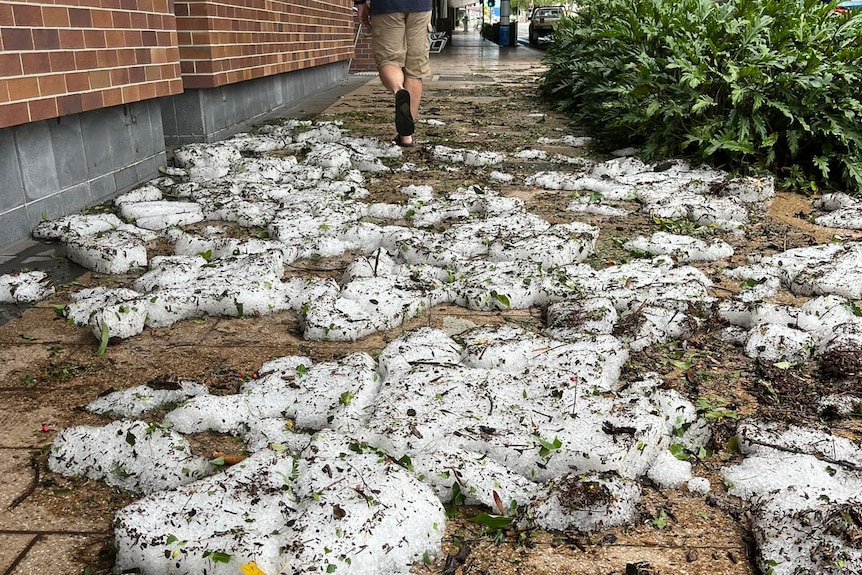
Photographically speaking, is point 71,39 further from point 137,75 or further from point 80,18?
point 137,75

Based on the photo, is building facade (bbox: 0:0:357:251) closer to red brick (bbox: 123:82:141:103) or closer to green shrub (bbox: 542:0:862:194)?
red brick (bbox: 123:82:141:103)

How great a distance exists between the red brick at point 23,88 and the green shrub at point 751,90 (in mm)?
3594

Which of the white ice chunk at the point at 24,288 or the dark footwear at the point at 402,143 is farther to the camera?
the dark footwear at the point at 402,143

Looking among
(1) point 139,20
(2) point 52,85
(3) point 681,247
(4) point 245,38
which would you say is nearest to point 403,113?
(4) point 245,38

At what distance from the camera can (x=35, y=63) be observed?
332 centimetres

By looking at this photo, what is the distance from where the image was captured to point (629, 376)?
2184 mm

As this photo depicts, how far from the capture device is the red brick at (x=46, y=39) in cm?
334

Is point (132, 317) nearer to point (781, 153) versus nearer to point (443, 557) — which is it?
point (443, 557)

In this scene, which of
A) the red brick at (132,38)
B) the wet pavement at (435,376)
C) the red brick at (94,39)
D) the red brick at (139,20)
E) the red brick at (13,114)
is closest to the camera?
the wet pavement at (435,376)

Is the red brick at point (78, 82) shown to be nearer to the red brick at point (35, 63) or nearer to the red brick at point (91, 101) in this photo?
the red brick at point (91, 101)

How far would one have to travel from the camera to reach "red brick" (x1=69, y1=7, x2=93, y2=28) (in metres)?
3.64

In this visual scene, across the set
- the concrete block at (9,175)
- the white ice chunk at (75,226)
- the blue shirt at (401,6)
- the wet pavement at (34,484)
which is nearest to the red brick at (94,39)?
the concrete block at (9,175)

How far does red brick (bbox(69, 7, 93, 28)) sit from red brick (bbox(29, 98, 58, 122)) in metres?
0.48

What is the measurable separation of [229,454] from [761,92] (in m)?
4.17
